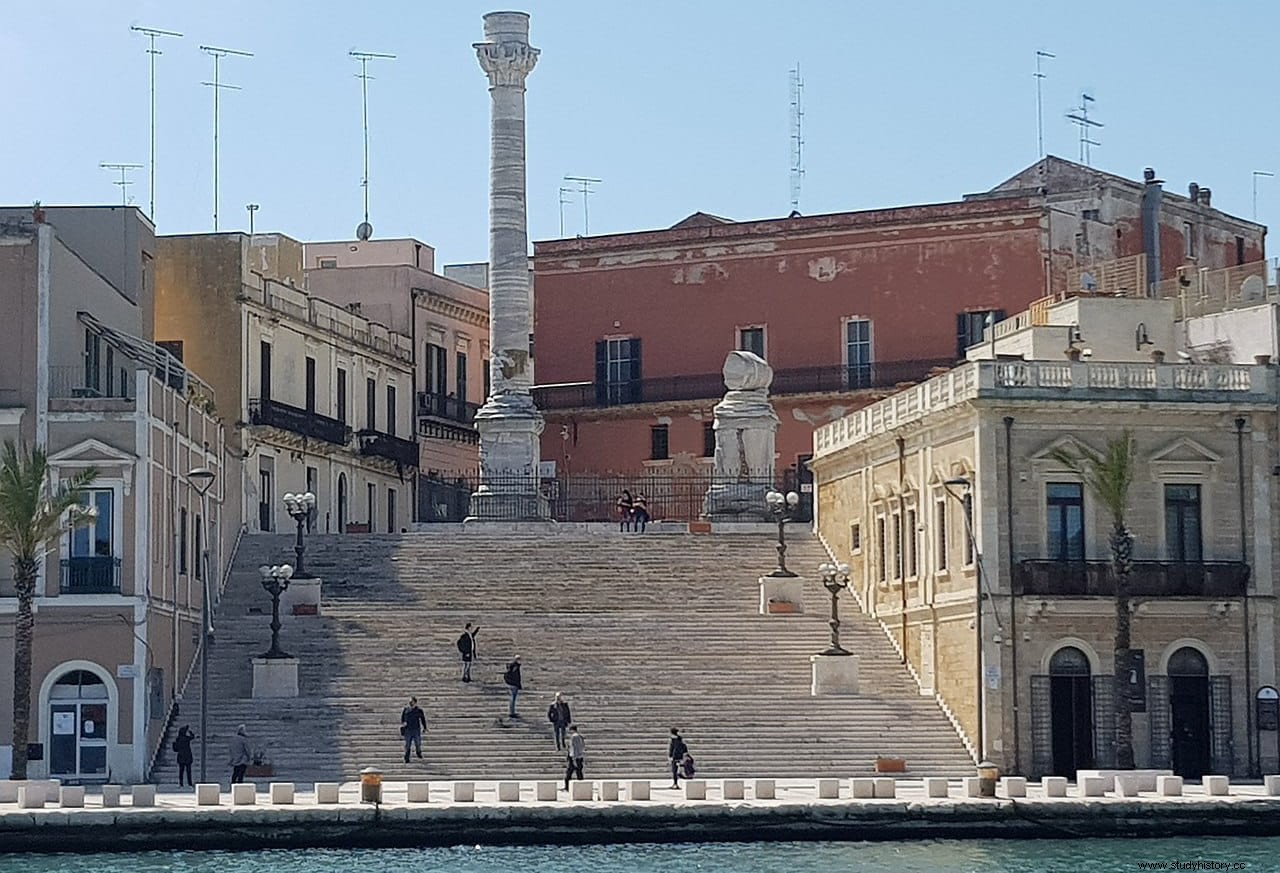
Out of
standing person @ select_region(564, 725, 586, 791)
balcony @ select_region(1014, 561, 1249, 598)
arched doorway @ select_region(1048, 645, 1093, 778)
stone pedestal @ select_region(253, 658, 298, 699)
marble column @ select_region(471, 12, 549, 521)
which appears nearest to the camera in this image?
standing person @ select_region(564, 725, 586, 791)

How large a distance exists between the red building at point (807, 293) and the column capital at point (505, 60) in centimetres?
1050

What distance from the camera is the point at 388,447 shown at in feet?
229

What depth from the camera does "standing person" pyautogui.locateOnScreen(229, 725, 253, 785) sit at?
41.5m

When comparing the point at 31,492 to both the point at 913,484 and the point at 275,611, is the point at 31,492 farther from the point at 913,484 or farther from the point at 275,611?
the point at 913,484

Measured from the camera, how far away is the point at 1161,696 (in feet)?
151

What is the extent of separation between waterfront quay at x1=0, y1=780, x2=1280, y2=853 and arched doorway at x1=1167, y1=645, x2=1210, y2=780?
6679mm

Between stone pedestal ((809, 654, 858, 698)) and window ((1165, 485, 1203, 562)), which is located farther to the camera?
stone pedestal ((809, 654, 858, 698))

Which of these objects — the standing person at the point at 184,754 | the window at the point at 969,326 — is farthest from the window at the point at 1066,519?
the window at the point at 969,326

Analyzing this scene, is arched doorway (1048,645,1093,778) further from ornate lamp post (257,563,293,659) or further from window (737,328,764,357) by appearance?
window (737,328,764,357)

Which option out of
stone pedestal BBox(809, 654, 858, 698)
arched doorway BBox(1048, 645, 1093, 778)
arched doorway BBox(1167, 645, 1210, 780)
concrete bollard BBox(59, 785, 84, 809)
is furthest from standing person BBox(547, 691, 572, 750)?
arched doorway BBox(1167, 645, 1210, 780)

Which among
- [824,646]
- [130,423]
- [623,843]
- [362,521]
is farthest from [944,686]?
[362,521]

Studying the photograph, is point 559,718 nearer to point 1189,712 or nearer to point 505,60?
point 1189,712

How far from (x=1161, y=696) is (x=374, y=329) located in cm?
3094

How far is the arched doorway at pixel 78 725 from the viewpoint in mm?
44094
